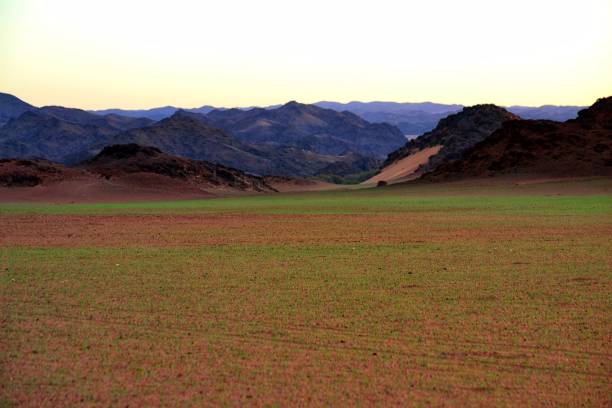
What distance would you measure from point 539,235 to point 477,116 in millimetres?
104396

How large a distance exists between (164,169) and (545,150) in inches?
1980

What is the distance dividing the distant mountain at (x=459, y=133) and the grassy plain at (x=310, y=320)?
90.0 m

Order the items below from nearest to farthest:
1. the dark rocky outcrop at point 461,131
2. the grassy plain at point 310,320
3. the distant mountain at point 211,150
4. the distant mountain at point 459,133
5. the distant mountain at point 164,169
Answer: the grassy plain at point 310,320 → the distant mountain at point 164,169 → the distant mountain at point 459,133 → the dark rocky outcrop at point 461,131 → the distant mountain at point 211,150

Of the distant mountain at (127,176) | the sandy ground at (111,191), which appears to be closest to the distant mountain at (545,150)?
the sandy ground at (111,191)

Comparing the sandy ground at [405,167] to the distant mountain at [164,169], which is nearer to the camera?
the distant mountain at [164,169]

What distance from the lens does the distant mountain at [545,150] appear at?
76812 mm

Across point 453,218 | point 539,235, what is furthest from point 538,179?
point 539,235

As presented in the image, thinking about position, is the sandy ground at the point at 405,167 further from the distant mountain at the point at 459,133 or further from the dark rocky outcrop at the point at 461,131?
the dark rocky outcrop at the point at 461,131

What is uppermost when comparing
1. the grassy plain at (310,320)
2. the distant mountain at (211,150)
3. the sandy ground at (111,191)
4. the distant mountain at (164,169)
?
the distant mountain at (211,150)

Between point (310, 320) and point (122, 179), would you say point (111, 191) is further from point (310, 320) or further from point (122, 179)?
point (310, 320)

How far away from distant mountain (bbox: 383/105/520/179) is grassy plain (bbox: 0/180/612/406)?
9000 cm

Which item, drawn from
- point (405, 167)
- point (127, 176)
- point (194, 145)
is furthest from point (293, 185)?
point (194, 145)

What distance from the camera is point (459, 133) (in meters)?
124

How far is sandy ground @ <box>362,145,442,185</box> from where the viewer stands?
11806 centimetres
